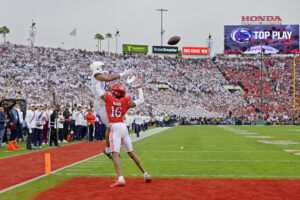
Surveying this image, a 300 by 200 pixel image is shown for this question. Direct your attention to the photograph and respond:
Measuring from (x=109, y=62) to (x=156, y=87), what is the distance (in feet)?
29.4

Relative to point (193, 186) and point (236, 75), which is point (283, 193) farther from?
point (236, 75)

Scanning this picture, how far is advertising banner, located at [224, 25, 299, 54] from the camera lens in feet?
214

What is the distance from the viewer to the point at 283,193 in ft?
19.8

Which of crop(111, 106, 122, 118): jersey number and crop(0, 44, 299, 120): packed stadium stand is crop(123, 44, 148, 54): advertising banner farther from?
crop(111, 106, 122, 118): jersey number

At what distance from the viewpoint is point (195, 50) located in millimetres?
71625

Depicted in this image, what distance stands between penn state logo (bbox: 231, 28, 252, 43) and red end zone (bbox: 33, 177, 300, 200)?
2424 inches

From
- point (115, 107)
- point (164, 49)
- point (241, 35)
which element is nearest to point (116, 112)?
point (115, 107)

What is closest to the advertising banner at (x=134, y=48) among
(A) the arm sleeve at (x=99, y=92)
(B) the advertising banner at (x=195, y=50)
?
Answer: (B) the advertising banner at (x=195, y=50)

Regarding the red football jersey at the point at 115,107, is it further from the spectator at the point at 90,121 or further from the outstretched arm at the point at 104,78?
the spectator at the point at 90,121

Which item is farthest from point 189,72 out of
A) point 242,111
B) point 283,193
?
point 283,193

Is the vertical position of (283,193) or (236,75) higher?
(236,75)

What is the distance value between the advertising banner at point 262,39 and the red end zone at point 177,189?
6095cm

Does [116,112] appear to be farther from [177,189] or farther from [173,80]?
[173,80]

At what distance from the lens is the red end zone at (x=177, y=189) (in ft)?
19.0
